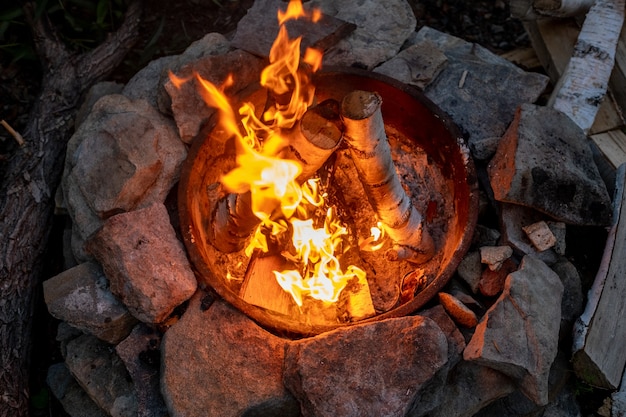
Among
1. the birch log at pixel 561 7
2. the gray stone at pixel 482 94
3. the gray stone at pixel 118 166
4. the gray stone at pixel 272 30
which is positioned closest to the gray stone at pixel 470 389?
the gray stone at pixel 482 94

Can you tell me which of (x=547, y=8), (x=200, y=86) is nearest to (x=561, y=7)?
(x=547, y=8)

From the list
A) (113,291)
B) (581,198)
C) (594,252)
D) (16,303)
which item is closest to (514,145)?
(581,198)

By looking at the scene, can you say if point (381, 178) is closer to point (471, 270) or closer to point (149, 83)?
point (471, 270)

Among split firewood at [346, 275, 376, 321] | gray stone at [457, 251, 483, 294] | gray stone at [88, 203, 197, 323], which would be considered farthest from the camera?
split firewood at [346, 275, 376, 321]

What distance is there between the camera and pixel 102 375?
2.61m

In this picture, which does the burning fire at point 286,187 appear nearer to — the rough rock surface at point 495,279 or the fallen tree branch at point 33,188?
the rough rock surface at point 495,279

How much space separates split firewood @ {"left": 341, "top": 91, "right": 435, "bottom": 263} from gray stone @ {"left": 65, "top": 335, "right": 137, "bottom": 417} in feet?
4.43

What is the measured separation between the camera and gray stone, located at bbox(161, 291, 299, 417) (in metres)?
2.37

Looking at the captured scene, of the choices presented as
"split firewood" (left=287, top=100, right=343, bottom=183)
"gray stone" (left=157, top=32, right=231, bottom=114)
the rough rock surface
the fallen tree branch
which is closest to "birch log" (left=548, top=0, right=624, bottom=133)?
the rough rock surface

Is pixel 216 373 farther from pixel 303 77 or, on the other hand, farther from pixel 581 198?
pixel 581 198

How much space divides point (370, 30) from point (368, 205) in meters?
0.96

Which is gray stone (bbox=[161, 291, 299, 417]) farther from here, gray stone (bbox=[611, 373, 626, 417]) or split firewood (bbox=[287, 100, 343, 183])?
gray stone (bbox=[611, 373, 626, 417])

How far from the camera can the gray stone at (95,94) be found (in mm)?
3209

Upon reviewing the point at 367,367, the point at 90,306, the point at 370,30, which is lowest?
the point at 367,367
